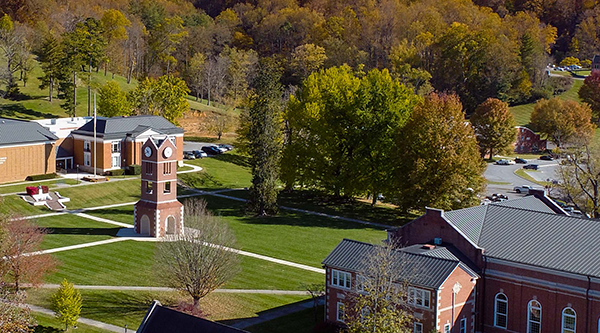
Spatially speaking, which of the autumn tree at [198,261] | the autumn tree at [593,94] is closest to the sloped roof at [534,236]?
the autumn tree at [198,261]

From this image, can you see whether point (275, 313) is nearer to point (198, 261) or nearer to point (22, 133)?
point (198, 261)

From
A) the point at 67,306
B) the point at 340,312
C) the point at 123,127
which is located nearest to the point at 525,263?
the point at 340,312

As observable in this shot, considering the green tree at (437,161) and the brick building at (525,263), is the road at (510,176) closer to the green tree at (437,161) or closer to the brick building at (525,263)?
the green tree at (437,161)

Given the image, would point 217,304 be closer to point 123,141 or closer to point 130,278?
point 130,278

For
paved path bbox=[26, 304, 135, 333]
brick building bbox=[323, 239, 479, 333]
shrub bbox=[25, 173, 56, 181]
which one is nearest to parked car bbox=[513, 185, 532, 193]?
brick building bbox=[323, 239, 479, 333]

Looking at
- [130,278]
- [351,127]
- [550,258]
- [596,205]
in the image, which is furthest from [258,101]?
[550,258]

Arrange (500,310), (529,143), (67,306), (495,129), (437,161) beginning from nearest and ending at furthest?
(67,306)
(500,310)
(437,161)
(495,129)
(529,143)
